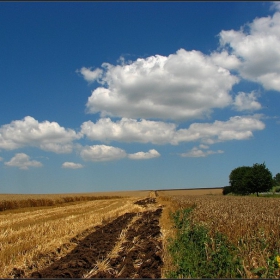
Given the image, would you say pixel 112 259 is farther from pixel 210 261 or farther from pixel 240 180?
pixel 240 180

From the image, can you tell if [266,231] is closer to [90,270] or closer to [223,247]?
[223,247]

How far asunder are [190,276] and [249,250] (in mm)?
2249

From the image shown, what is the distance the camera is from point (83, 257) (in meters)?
11.3

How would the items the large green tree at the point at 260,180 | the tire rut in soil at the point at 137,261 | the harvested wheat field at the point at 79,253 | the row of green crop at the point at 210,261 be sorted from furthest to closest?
the large green tree at the point at 260,180 < the harvested wheat field at the point at 79,253 < the tire rut in soil at the point at 137,261 < the row of green crop at the point at 210,261

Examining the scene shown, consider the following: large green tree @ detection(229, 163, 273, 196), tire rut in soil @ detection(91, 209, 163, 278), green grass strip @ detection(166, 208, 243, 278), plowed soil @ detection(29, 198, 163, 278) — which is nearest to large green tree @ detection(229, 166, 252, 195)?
large green tree @ detection(229, 163, 273, 196)

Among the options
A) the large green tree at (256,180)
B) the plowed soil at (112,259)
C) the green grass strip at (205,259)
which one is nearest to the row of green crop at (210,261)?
the green grass strip at (205,259)

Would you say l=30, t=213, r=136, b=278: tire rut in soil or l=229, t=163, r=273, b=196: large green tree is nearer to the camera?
l=30, t=213, r=136, b=278: tire rut in soil

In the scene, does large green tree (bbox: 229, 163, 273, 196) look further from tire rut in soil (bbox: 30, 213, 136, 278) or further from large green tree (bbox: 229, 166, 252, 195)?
tire rut in soil (bbox: 30, 213, 136, 278)

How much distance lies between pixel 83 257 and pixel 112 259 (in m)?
0.94

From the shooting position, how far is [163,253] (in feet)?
37.6

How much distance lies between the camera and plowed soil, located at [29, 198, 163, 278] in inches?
371

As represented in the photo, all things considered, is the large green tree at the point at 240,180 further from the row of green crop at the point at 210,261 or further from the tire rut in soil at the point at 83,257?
the row of green crop at the point at 210,261

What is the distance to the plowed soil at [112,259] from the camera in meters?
9.43

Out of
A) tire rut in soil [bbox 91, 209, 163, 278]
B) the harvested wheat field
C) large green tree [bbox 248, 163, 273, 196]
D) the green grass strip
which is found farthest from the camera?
large green tree [bbox 248, 163, 273, 196]
